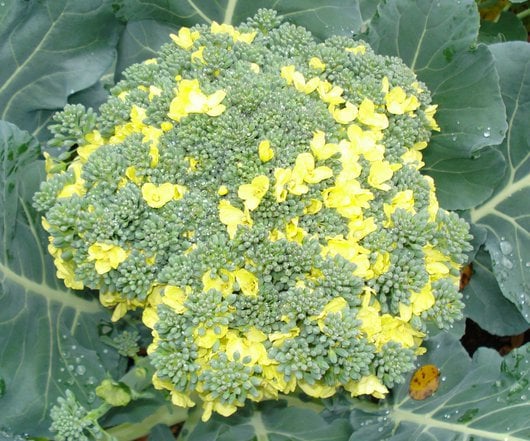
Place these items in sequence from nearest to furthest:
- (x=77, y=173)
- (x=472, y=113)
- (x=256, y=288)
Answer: (x=256, y=288), (x=77, y=173), (x=472, y=113)

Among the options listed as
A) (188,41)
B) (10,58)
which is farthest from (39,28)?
(188,41)

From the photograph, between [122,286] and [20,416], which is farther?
[20,416]

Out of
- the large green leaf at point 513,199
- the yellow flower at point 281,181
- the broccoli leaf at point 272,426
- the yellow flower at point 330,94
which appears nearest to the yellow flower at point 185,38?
the yellow flower at point 330,94

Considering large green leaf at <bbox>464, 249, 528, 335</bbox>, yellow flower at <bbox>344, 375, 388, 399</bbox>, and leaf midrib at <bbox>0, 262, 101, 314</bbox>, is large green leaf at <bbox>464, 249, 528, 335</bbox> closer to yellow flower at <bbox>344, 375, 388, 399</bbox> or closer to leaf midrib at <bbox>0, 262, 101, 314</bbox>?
yellow flower at <bbox>344, 375, 388, 399</bbox>

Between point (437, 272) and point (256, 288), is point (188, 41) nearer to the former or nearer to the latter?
point (256, 288)

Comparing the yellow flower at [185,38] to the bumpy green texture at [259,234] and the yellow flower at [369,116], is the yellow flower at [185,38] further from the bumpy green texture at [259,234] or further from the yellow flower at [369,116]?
the yellow flower at [369,116]

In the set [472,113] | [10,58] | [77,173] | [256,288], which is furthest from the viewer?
[10,58]

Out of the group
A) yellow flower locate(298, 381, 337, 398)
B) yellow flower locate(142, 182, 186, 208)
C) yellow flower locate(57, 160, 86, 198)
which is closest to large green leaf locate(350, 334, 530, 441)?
yellow flower locate(298, 381, 337, 398)
